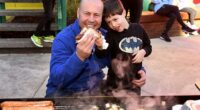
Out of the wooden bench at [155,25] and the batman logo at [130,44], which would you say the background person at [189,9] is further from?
the batman logo at [130,44]

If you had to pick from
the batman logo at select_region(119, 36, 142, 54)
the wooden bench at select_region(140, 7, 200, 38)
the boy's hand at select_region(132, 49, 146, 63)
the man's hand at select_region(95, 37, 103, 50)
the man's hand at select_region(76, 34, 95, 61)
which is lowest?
the wooden bench at select_region(140, 7, 200, 38)

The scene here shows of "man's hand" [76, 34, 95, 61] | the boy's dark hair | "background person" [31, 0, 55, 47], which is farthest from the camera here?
"background person" [31, 0, 55, 47]

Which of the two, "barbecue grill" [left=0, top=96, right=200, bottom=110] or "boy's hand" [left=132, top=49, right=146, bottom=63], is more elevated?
"boy's hand" [left=132, top=49, right=146, bottom=63]

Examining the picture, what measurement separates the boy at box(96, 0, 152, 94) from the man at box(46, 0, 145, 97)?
22cm

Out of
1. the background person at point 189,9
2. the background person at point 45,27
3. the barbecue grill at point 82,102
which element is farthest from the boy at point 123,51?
the background person at point 189,9

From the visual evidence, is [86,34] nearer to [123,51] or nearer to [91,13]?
[91,13]

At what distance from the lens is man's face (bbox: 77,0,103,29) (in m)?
3.24

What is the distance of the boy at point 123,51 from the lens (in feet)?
12.0

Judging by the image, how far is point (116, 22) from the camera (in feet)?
11.5

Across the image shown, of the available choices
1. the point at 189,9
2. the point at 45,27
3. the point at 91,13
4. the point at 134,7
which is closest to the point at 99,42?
the point at 91,13

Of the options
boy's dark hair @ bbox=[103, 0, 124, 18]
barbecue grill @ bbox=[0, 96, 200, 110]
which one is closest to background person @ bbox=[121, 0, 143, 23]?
boy's dark hair @ bbox=[103, 0, 124, 18]

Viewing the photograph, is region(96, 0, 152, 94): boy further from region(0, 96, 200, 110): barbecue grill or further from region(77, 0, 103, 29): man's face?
region(0, 96, 200, 110): barbecue grill

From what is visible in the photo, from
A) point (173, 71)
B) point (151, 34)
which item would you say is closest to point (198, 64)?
point (173, 71)

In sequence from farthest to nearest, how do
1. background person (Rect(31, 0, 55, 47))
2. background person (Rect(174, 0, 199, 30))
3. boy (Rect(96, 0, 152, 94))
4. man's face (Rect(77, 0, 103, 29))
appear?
background person (Rect(174, 0, 199, 30))
background person (Rect(31, 0, 55, 47))
boy (Rect(96, 0, 152, 94))
man's face (Rect(77, 0, 103, 29))
